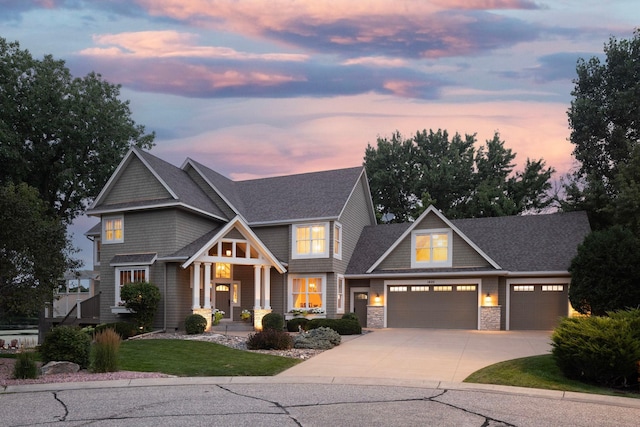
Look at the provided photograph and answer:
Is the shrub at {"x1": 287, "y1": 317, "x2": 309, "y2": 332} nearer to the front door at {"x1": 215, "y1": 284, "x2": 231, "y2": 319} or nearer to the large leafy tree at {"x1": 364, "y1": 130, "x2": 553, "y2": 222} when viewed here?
the front door at {"x1": 215, "y1": 284, "x2": 231, "y2": 319}

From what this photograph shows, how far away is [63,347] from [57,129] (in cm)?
2199

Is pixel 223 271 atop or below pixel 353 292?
atop

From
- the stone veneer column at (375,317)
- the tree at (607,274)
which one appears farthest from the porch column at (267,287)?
the tree at (607,274)

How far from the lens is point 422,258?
29.0 meters

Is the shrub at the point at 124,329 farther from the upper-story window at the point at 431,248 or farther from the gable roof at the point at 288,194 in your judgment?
the upper-story window at the point at 431,248

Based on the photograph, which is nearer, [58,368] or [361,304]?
[58,368]

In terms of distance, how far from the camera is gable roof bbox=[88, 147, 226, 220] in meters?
26.1

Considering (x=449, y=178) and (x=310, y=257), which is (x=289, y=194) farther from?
(x=449, y=178)

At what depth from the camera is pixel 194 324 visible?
23.5 metres

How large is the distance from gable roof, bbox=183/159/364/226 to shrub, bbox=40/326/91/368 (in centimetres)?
1547

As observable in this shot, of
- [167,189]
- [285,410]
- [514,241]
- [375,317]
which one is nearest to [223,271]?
[167,189]

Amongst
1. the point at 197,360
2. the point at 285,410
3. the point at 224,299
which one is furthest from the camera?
the point at 224,299

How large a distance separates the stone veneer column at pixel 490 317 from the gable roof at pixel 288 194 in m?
8.73

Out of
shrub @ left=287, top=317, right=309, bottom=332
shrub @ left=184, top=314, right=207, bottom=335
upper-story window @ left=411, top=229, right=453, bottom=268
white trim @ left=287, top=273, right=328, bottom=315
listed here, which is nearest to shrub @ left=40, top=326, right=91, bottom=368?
shrub @ left=184, top=314, right=207, bottom=335
